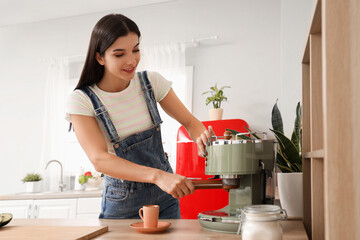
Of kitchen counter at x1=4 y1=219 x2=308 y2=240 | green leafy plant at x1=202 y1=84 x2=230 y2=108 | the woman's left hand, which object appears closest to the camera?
kitchen counter at x1=4 y1=219 x2=308 y2=240

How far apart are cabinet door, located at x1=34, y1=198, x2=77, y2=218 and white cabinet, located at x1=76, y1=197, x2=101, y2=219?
0.06 meters

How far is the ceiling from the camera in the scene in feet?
13.8

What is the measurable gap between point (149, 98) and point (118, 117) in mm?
183

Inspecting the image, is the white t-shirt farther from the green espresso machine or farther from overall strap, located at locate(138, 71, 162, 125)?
the green espresso machine

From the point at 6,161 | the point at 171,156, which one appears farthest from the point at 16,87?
the point at 171,156

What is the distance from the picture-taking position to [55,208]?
367cm

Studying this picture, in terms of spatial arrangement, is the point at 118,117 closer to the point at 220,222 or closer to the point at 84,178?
the point at 220,222

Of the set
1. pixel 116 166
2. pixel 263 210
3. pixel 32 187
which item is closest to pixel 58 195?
pixel 32 187

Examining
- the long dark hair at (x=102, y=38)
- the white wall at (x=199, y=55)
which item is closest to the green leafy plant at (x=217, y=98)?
the white wall at (x=199, y=55)

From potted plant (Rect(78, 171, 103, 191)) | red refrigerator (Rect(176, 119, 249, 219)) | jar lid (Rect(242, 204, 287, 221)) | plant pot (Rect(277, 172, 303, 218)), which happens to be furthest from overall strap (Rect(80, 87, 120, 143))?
potted plant (Rect(78, 171, 103, 191))

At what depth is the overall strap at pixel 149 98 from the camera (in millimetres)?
1693

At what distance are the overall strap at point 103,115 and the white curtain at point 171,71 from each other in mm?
2345

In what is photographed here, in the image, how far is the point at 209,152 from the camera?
124 centimetres

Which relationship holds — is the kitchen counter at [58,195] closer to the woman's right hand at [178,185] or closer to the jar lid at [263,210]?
the woman's right hand at [178,185]
